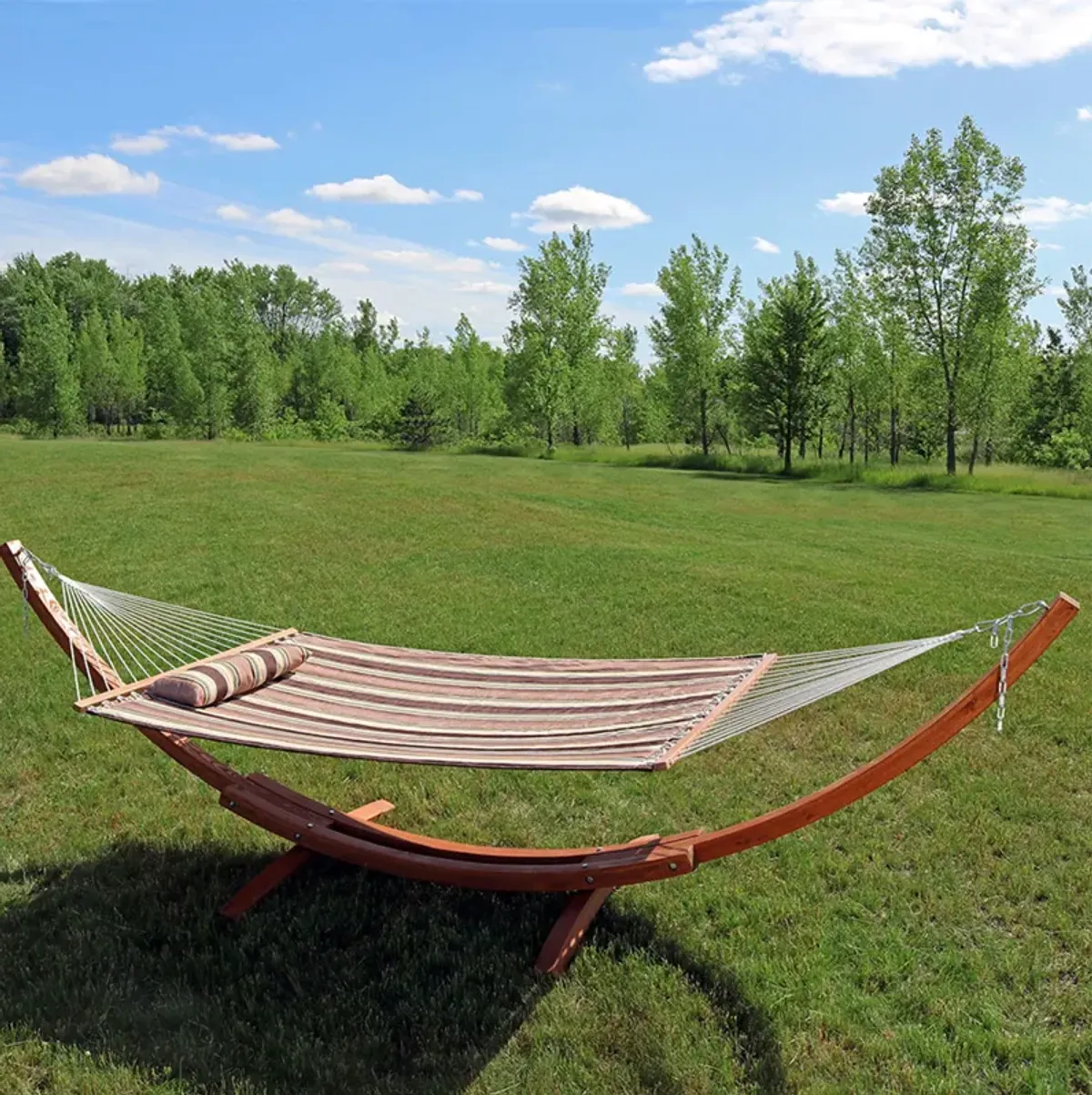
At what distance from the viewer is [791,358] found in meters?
32.9

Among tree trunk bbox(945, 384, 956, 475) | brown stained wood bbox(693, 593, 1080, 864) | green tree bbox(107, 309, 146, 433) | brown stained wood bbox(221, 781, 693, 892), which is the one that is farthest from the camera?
green tree bbox(107, 309, 146, 433)

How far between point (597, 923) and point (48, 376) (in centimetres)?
4346

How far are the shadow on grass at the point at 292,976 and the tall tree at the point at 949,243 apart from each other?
1123 inches

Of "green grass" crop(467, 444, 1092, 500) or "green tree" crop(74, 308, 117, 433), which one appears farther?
"green tree" crop(74, 308, 117, 433)

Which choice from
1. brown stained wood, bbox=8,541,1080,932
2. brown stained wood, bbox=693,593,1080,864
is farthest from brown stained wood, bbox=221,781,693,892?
brown stained wood, bbox=693,593,1080,864

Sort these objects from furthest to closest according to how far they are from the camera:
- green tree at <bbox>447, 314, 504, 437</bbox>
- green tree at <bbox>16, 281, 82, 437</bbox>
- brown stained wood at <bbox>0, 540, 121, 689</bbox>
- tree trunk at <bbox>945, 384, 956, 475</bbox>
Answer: green tree at <bbox>447, 314, 504, 437</bbox> → green tree at <bbox>16, 281, 82, 437</bbox> → tree trunk at <bbox>945, 384, 956, 475</bbox> → brown stained wood at <bbox>0, 540, 121, 689</bbox>

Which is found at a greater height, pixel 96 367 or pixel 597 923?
pixel 96 367

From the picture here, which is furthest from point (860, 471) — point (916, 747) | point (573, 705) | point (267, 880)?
point (267, 880)

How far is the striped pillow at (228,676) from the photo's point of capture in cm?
369

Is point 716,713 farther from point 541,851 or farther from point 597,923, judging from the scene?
point 597,923

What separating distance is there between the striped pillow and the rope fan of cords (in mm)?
43

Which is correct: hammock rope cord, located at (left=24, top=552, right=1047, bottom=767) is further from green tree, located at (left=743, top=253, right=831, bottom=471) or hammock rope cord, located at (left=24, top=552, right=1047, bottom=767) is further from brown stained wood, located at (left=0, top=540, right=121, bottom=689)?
green tree, located at (left=743, top=253, right=831, bottom=471)

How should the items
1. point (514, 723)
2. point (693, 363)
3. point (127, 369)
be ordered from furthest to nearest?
point (127, 369)
point (693, 363)
point (514, 723)

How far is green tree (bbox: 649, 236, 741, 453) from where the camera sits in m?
35.7
